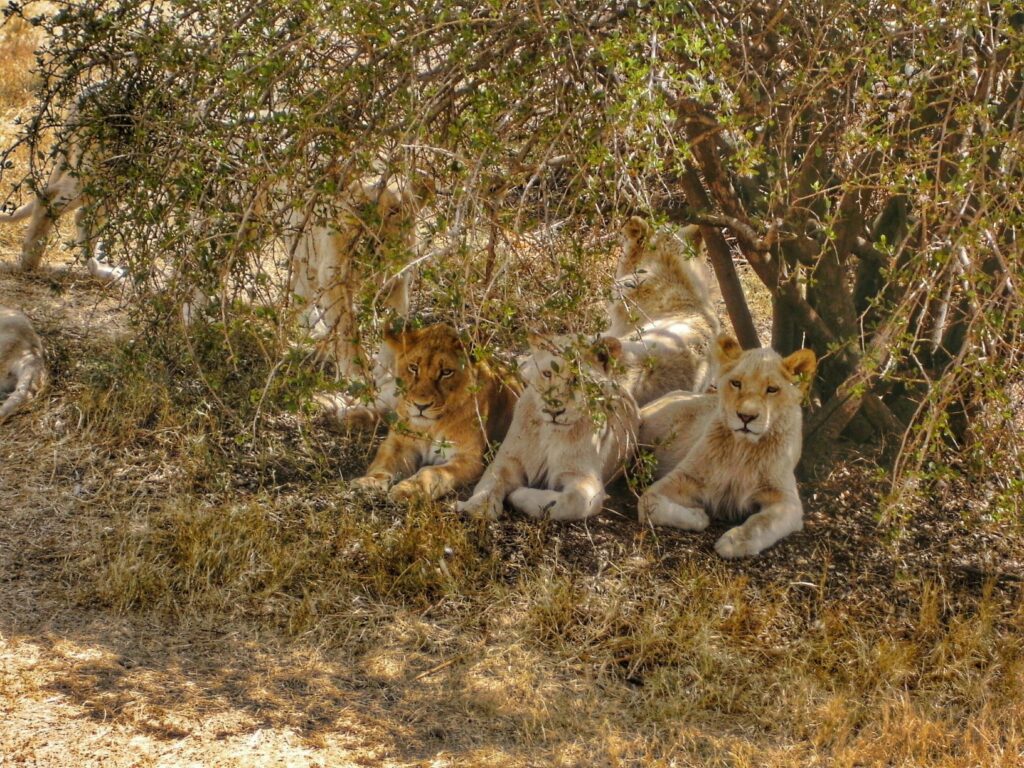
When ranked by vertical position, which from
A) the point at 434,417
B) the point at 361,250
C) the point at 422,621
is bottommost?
the point at 422,621

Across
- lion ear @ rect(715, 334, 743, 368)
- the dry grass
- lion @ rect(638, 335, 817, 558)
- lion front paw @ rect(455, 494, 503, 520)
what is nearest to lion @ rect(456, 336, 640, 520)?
lion front paw @ rect(455, 494, 503, 520)

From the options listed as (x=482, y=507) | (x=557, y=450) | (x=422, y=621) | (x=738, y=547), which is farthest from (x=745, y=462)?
(x=422, y=621)

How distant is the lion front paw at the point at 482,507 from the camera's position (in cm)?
605

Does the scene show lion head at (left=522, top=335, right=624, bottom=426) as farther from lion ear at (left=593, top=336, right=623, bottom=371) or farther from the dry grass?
the dry grass

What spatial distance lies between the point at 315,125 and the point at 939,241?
2.81 m

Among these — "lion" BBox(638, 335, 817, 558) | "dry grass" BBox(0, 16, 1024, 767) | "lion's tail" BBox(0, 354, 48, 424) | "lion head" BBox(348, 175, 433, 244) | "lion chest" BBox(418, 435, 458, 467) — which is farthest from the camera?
"lion's tail" BBox(0, 354, 48, 424)

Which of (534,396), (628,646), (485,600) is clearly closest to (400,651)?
(485,600)

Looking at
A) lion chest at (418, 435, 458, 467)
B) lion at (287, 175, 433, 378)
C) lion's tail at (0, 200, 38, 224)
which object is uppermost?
lion's tail at (0, 200, 38, 224)

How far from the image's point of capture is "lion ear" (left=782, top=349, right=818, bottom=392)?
5863mm

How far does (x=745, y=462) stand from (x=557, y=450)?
89 cm

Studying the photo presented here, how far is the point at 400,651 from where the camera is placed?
5.33 m

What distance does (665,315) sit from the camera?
7.91 meters

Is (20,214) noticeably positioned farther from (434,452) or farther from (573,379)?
(573,379)

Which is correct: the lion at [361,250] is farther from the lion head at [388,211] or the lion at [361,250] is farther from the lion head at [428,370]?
the lion head at [428,370]
